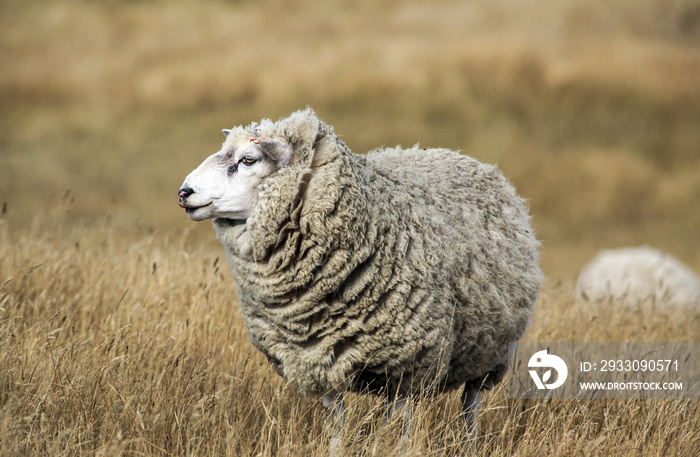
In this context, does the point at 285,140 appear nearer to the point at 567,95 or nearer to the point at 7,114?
the point at 567,95

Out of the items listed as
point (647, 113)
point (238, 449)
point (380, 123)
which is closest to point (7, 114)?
point (380, 123)

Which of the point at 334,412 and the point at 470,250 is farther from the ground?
the point at 470,250

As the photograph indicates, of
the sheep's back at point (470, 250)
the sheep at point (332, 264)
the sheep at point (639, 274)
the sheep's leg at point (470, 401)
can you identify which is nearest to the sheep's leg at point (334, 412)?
the sheep at point (332, 264)

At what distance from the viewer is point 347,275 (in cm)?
294

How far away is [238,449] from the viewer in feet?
9.58

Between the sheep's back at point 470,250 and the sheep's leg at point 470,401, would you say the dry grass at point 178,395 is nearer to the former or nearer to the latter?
the sheep's leg at point 470,401

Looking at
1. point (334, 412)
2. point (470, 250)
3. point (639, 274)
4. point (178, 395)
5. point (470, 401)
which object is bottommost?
point (178, 395)
